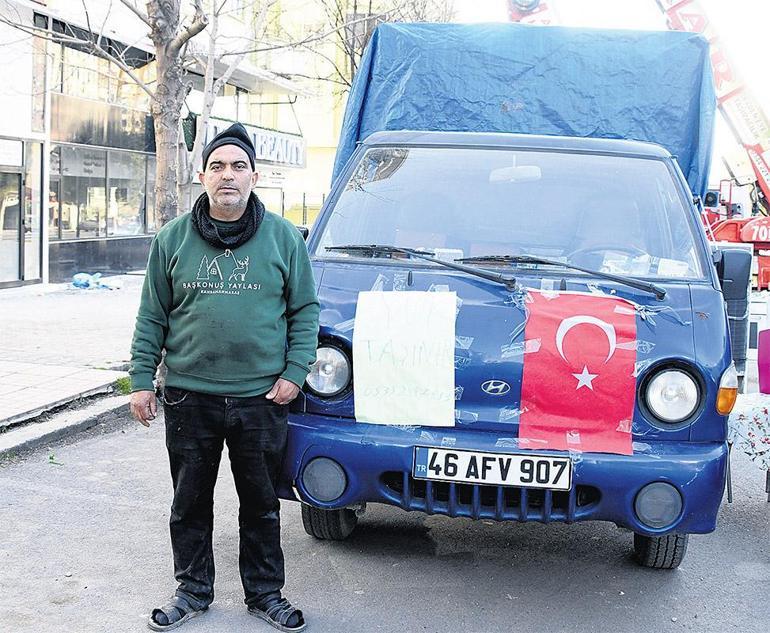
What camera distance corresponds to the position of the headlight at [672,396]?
12.3 ft

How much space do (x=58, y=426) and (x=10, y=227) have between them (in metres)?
10.6

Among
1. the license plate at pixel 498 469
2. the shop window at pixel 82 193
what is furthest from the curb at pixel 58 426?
the shop window at pixel 82 193

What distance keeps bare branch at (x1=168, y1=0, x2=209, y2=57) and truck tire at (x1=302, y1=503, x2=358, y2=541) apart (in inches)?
193

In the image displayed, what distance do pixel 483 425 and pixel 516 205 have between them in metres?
1.32

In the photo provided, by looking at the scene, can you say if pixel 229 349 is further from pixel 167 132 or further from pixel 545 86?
pixel 167 132

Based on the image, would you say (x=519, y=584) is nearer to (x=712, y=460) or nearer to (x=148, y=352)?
(x=712, y=460)

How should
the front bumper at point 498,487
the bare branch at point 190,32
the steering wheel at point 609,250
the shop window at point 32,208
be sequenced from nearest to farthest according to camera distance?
the front bumper at point 498,487 < the steering wheel at point 609,250 < the bare branch at point 190,32 < the shop window at point 32,208

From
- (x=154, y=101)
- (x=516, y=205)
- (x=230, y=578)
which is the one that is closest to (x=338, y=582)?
(x=230, y=578)

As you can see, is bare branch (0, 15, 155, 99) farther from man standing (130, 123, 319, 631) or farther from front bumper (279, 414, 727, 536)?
front bumper (279, 414, 727, 536)

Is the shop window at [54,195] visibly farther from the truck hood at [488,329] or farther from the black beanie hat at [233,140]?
the black beanie hat at [233,140]

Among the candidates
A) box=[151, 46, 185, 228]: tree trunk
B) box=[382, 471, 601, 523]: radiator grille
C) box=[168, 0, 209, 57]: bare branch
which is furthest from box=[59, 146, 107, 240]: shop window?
box=[382, 471, 601, 523]: radiator grille

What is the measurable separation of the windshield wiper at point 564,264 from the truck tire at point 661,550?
1.10 metres

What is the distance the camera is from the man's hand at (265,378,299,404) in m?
3.59


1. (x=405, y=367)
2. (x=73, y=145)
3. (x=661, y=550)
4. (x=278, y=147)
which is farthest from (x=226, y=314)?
(x=278, y=147)
